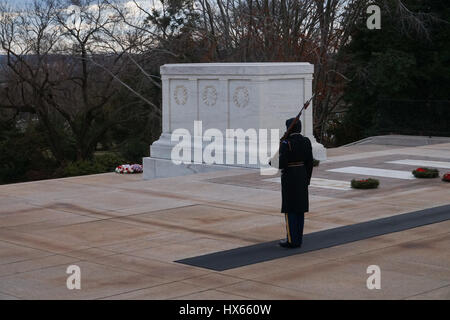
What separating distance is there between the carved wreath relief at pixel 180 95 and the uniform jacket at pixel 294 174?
9760 millimetres

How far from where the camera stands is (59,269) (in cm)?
844

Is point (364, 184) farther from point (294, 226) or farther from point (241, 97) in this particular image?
point (294, 226)

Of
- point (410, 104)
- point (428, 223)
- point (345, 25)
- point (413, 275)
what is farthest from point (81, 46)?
point (413, 275)

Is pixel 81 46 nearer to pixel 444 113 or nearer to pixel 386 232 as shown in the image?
pixel 444 113

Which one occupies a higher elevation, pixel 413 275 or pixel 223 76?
pixel 223 76

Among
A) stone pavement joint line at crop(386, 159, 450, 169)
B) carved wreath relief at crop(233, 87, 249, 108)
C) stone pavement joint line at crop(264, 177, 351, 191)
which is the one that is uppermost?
carved wreath relief at crop(233, 87, 249, 108)

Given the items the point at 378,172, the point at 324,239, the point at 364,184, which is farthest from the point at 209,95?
the point at 324,239

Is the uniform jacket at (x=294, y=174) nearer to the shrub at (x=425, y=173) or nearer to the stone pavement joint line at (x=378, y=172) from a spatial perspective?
the shrub at (x=425, y=173)

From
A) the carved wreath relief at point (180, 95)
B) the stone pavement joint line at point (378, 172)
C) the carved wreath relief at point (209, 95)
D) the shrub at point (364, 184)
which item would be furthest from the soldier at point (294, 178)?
the carved wreath relief at point (180, 95)

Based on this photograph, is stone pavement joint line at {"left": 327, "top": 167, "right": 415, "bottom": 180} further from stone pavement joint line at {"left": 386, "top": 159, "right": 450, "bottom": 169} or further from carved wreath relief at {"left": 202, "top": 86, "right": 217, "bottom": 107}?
carved wreath relief at {"left": 202, "top": 86, "right": 217, "bottom": 107}

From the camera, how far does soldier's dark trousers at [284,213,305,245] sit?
9.13 m

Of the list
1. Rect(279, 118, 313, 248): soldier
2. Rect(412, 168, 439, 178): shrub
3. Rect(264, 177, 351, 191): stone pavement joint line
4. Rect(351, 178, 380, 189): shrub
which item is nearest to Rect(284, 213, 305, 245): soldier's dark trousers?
Rect(279, 118, 313, 248): soldier

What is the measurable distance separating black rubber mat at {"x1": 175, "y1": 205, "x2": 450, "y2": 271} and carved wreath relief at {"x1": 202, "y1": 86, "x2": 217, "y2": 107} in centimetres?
734
